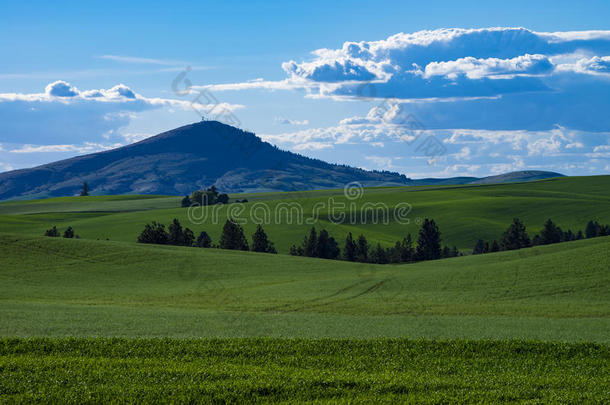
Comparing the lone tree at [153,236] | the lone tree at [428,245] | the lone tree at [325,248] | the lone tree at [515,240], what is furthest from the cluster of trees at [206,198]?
the lone tree at [515,240]

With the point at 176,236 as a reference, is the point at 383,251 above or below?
below

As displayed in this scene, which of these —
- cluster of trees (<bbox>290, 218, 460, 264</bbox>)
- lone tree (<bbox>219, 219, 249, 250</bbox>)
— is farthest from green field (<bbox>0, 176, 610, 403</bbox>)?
lone tree (<bbox>219, 219, 249, 250</bbox>)

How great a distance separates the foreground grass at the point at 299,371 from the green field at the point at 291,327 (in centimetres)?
5

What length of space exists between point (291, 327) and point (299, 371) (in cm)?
1108

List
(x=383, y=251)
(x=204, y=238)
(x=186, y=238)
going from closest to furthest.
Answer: (x=383, y=251)
(x=186, y=238)
(x=204, y=238)

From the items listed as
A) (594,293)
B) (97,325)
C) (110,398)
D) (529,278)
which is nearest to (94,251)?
(97,325)

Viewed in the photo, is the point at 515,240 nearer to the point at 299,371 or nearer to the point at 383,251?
the point at 383,251

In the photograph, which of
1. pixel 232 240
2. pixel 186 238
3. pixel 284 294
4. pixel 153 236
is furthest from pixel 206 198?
pixel 284 294

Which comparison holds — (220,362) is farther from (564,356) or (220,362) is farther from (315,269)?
(315,269)

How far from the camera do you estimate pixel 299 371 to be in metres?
12.8

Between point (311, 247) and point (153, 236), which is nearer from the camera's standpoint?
point (153, 236)

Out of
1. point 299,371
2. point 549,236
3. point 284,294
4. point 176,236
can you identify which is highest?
point 299,371

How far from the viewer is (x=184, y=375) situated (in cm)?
1216

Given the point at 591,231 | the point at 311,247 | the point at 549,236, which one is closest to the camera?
the point at 549,236
